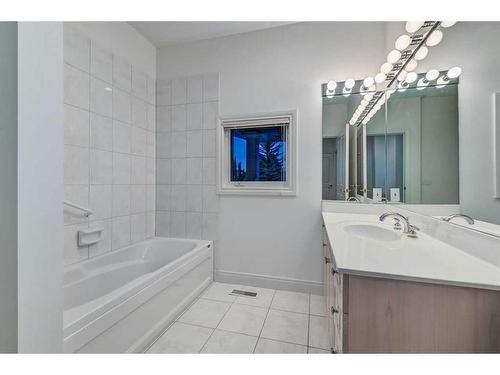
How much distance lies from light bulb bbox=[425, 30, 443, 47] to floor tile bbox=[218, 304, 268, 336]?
2.19 metres

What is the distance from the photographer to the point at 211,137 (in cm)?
237

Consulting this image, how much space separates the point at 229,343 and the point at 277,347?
317 millimetres

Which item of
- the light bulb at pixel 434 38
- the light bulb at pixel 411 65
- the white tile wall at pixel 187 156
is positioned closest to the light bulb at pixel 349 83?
the light bulb at pixel 411 65

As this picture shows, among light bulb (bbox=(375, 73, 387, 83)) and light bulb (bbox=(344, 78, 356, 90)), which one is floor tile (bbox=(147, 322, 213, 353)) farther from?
light bulb (bbox=(375, 73, 387, 83))

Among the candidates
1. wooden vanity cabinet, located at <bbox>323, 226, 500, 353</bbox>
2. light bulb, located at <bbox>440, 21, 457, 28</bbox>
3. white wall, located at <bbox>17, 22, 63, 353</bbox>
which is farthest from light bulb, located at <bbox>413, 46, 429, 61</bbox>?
white wall, located at <bbox>17, 22, 63, 353</bbox>

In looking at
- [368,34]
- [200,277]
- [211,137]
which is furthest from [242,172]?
[368,34]

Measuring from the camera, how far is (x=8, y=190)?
48cm

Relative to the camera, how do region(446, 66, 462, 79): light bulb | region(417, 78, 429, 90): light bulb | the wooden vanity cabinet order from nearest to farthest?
1. the wooden vanity cabinet
2. region(446, 66, 462, 79): light bulb
3. region(417, 78, 429, 90): light bulb

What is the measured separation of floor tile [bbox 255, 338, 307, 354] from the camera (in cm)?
141

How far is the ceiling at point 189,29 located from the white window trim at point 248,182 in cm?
87

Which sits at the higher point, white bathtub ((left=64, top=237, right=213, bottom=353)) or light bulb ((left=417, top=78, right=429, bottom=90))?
light bulb ((left=417, top=78, right=429, bottom=90))

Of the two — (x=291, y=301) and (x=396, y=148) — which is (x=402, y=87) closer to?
(x=396, y=148)

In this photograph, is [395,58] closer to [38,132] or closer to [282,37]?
[282,37]

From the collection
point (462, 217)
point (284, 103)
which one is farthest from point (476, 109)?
point (284, 103)
